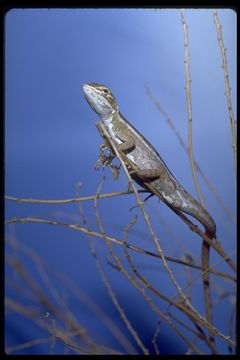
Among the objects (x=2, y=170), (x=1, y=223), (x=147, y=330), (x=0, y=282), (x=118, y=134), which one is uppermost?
(x=118, y=134)

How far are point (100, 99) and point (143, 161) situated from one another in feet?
0.68

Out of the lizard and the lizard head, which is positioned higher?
the lizard head

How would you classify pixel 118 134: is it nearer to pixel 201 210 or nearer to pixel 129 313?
pixel 201 210

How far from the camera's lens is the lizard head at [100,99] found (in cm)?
94

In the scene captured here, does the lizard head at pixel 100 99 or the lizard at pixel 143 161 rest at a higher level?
the lizard head at pixel 100 99

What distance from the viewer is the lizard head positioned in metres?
0.94

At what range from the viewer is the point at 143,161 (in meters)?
1.04

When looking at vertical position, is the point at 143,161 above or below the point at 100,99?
below

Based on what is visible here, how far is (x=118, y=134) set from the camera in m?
1.05
